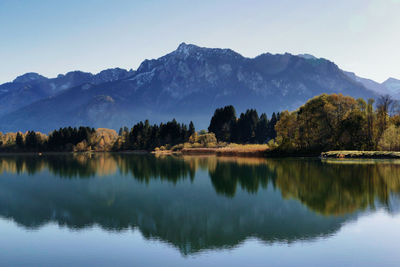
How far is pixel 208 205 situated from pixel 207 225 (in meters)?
6.58

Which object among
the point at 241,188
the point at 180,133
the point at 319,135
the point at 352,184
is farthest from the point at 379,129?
the point at 180,133

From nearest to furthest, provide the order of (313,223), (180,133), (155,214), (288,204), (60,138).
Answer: (313,223), (155,214), (288,204), (180,133), (60,138)

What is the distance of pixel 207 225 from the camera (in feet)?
70.0

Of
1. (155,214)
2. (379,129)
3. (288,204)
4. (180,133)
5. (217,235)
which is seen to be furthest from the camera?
(180,133)

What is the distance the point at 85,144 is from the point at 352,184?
15130 centimetres

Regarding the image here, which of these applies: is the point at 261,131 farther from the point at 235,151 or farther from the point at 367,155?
the point at 367,155

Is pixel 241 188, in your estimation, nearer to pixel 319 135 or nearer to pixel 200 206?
pixel 200 206

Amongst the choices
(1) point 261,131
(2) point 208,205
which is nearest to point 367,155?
(2) point 208,205

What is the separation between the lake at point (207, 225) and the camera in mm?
16078

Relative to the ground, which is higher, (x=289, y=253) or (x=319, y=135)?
(x=319, y=135)

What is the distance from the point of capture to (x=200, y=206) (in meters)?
27.5

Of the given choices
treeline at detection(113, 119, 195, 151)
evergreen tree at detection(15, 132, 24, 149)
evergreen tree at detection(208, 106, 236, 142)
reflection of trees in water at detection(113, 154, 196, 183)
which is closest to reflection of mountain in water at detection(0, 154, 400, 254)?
reflection of trees in water at detection(113, 154, 196, 183)

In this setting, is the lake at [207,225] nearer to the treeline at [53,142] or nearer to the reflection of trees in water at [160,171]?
the reflection of trees in water at [160,171]

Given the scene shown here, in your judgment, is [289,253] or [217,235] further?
[217,235]
